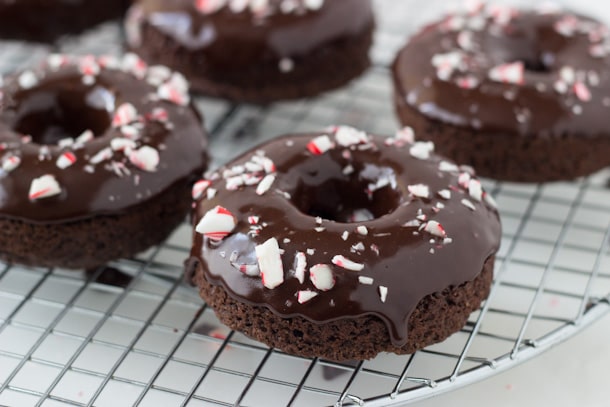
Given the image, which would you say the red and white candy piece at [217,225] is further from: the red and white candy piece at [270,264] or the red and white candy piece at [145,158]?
the red and white candy piece at [145,158]

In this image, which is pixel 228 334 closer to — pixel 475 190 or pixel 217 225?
pixel 217 225

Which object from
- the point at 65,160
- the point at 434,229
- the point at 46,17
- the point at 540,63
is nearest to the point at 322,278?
the point at 434,229

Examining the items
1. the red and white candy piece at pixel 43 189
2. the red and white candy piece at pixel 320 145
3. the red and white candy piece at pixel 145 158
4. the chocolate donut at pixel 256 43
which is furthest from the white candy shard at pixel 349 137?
the red and white candy piece at pixel 43 189

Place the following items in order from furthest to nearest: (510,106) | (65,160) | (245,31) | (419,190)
Result: (245,31) → (510,106) → (65,160) → (419,190)

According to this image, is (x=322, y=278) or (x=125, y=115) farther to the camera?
(x=125, y=115)

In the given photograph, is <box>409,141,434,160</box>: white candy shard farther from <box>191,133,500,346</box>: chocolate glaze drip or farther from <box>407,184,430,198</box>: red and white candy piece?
<box>407,184,430,198</box>: red and white candy piece

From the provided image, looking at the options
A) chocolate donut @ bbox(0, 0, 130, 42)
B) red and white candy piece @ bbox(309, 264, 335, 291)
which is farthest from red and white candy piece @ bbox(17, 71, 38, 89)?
red and white candy piece @ bbox(309, 264, 335, 291)

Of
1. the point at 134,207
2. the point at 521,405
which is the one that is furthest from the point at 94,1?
the point at 521,405
